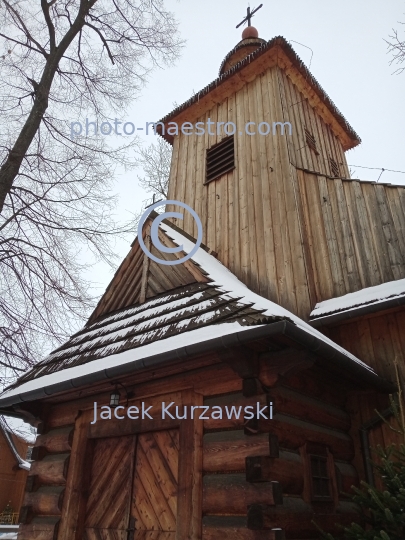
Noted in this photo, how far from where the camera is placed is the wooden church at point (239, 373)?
14.3ft

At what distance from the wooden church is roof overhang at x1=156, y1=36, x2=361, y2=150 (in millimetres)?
398

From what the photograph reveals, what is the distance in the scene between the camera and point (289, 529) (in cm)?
420

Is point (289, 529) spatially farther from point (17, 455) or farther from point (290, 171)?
point (17, 455)

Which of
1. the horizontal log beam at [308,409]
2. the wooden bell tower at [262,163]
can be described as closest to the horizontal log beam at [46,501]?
the horizontal log beam at [308,409]

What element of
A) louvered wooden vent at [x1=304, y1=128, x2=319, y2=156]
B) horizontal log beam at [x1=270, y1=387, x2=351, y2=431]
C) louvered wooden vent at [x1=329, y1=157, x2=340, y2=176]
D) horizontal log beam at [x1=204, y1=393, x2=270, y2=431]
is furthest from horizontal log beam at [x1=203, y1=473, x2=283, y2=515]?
louvered wooden vent at [x1=329, y1=157, x2=340, y2=176]

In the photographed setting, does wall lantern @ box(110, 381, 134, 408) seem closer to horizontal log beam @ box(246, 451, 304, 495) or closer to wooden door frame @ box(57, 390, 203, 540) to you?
wooden door frame @ box(57, 390, 203, 540)

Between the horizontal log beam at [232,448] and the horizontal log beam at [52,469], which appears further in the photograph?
the horizontal log beam at [52,469]

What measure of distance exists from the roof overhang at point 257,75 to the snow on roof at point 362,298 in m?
6.24

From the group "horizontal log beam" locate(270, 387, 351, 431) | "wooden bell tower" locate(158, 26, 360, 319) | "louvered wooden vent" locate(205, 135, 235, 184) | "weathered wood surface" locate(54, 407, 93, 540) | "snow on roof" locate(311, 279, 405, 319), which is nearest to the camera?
"horizontal log beam" locate(270, 387, 351, 431)

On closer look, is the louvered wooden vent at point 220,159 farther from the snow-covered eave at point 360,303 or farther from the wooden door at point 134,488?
the wooden door at point 134,488

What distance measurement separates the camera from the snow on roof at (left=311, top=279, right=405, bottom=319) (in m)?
5.89

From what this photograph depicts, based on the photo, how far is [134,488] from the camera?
5234 millimetres

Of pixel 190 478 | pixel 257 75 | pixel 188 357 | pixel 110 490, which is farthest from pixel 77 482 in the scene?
pixel 257 75

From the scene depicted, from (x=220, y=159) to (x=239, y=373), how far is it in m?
6.65
